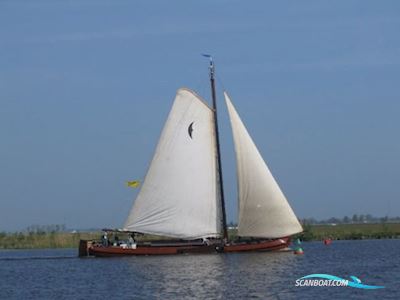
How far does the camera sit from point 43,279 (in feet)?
207

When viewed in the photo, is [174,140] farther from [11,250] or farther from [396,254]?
[11,250]

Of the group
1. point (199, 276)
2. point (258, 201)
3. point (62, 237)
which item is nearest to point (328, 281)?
point (199, 276)

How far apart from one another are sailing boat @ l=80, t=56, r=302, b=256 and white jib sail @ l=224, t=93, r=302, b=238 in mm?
72

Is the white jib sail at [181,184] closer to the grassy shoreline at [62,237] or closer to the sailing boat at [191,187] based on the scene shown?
the sailing boat at [191,187]

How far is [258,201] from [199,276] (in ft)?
48.9

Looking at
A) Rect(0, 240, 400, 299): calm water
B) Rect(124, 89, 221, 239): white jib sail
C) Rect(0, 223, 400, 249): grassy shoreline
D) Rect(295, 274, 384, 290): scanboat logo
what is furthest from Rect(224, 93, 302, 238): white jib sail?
Rect(0, 223, 400, 249): grassy shoreline

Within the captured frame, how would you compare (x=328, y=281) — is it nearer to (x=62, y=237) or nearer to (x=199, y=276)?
(x=199, y=276)

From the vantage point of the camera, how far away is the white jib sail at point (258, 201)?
73312 mm

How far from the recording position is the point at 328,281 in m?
54.9

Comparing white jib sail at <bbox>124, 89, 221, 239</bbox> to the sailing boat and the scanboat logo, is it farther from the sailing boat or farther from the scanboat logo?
the scanboat logo

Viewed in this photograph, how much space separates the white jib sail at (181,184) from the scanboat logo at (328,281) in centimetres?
2067

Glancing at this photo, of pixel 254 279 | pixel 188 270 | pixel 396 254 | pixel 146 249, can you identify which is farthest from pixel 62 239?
pixel 254 279

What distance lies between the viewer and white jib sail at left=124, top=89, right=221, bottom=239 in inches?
3007

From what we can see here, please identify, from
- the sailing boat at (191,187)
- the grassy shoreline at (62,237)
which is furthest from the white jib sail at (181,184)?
the grassy shoreline at (62,237)
